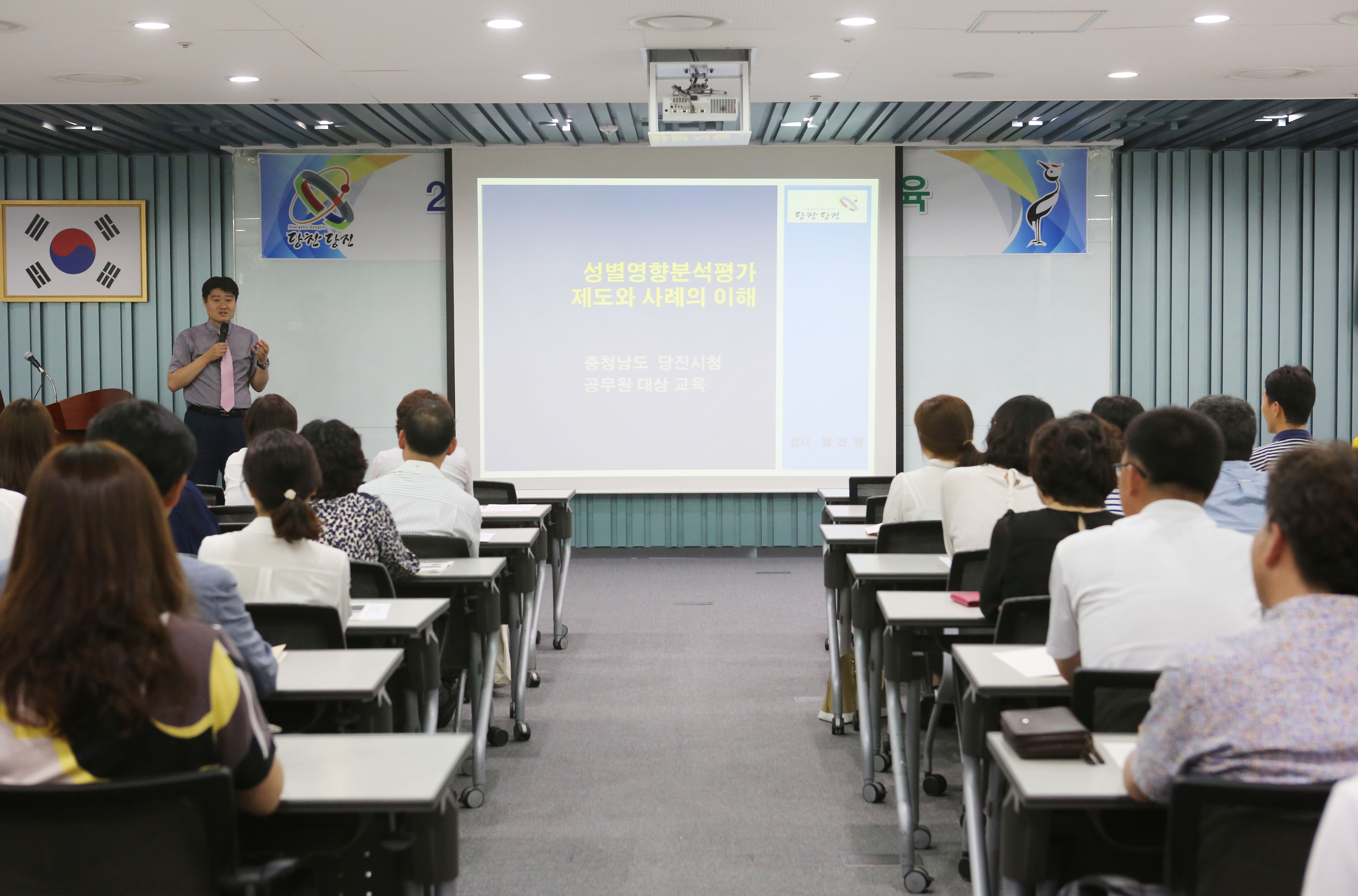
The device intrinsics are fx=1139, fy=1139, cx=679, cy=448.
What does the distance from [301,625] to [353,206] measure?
569 centimetres

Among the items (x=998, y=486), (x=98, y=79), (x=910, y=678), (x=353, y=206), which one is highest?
(x=98, y=79)

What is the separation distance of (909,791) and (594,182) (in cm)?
544

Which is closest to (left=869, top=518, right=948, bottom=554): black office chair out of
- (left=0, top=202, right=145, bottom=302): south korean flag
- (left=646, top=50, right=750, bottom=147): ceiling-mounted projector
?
(left=646, top=50, right=750, bottom=147): ceiling-mounted projector

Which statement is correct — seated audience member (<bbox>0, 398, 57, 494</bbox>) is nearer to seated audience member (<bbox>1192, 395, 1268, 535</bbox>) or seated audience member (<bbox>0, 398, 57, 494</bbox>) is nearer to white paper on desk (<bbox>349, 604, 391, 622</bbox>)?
white paper on desk (<bbox>349, 604, 391, 622</bbox>)

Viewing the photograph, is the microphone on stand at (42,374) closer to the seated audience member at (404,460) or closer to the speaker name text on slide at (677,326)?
the speaker name text on slide at (677,326)

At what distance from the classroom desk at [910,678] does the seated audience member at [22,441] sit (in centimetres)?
243

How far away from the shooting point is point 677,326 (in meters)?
7.71

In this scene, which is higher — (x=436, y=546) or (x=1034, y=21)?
(x=1034, y=21)

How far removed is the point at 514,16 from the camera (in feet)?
15.6

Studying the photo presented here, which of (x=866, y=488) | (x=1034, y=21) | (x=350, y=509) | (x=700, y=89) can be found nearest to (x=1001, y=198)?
(x=866, y=488)

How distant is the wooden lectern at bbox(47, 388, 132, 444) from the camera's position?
6.92m

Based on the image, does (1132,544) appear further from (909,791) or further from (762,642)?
(762,642)

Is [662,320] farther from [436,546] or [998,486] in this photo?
[998,486]

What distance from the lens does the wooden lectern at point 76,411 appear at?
692 centimetres
